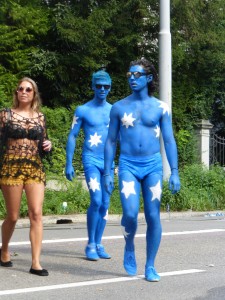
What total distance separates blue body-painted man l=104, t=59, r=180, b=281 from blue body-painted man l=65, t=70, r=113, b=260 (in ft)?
4.00

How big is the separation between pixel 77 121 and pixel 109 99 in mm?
13889

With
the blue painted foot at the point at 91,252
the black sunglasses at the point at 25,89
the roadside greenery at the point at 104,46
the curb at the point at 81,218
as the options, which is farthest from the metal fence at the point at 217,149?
the black sunglasses at the point at 25,89

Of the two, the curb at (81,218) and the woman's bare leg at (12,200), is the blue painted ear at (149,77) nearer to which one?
the woman's bare leg at (12,200)

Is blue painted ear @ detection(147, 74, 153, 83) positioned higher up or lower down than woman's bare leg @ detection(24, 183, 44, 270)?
higher up

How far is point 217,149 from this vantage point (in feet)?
68.2

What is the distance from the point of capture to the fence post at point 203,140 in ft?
67.1

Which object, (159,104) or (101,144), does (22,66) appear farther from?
(159,104)

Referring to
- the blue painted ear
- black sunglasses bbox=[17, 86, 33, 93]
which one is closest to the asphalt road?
black sunglasses bbox=[17, 86, 33, 93]

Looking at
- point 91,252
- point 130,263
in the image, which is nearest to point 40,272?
point 130,263

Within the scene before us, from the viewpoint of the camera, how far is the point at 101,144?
8344 millimetres

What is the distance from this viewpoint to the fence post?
20.5m

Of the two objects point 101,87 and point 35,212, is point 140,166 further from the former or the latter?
point 101,87

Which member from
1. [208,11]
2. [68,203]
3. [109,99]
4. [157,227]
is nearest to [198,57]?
[208,11]

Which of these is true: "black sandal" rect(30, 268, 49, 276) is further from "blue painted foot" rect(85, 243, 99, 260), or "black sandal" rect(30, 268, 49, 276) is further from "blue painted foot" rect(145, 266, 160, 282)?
"blue painted foot" rect(85, 243, 99, 260)
